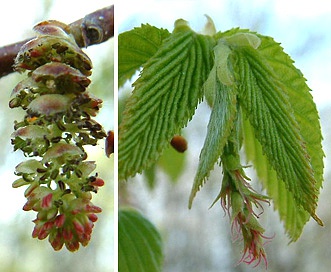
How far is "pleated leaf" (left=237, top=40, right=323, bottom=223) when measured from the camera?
64 cm

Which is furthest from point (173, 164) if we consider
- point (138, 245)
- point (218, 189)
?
point (218, 189)

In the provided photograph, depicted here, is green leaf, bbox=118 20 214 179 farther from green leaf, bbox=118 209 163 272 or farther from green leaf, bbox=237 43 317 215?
green leaf, bbox=118 209 163 272

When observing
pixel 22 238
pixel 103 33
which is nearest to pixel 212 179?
pixel 22 238

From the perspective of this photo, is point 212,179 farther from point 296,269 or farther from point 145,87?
point 145,87

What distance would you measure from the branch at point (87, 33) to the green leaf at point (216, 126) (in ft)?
0.76

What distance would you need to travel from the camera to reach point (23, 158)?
1.29m

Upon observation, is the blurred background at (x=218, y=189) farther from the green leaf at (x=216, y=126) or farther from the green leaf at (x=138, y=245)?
the green leaf at (x=216, y=126)

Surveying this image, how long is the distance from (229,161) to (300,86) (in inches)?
8.0

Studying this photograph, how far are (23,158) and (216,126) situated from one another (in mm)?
766

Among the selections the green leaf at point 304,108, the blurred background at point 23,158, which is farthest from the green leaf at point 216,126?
the blurred background at point 23,158

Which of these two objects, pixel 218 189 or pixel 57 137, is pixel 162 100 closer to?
pixel 57 137

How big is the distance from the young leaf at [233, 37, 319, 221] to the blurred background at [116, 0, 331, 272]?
1775mm

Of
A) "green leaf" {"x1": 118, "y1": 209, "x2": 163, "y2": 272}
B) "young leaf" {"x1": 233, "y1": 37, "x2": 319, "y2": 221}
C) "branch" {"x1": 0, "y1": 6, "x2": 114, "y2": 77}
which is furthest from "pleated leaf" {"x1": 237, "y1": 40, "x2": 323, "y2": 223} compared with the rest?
"green leaf" {"x1": 118, "y1": 209, "x2": 163, "y2": 272}

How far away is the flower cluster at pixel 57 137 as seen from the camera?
0.67 metres
